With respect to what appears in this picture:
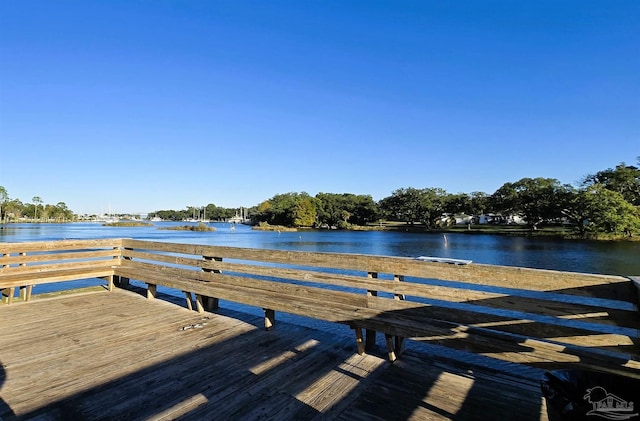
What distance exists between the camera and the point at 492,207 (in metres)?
72.1

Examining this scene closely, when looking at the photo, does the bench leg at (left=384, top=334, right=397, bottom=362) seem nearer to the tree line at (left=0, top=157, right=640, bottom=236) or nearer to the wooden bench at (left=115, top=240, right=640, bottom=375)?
the wooden bench at (left=115, top=240, right=640, bottom=375)

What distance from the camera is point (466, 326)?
2.78 meters

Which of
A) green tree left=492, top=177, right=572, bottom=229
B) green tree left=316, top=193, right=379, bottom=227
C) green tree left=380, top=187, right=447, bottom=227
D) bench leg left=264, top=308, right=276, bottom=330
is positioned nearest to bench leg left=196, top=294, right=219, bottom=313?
bench leg left=264, top=308, right=276, bottom=330

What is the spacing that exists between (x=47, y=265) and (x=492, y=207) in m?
77.7

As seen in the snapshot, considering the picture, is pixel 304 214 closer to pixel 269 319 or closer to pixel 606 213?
pixel 606 213

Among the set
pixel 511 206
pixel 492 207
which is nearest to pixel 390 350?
pixel 511 206

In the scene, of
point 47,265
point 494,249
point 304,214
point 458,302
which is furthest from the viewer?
point 304,214

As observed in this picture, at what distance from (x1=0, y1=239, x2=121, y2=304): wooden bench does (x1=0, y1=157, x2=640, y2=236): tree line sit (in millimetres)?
58160

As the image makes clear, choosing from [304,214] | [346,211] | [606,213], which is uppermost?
[346,211]

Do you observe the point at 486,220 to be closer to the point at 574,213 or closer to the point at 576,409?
the point at 574,213

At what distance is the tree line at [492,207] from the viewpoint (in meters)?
47.9

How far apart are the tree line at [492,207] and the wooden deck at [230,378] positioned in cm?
5711

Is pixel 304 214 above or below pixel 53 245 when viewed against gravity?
above

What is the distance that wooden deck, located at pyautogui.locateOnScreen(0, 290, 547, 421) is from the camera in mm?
2508
